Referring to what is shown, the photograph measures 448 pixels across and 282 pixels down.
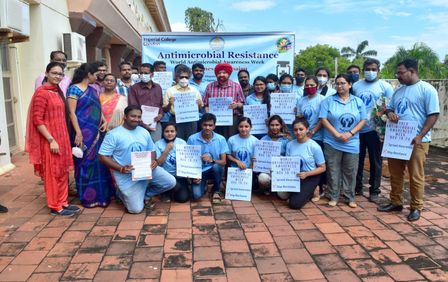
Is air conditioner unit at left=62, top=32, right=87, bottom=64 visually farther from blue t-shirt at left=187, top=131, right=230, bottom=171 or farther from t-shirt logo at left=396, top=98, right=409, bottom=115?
t-shirt logo at left=396, top=98, right=409, bottom=115

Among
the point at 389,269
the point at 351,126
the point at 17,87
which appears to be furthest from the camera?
the point at 17,87

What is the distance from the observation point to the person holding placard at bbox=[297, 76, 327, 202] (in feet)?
15.8

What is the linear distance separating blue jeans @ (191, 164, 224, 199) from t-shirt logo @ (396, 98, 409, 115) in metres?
2.13

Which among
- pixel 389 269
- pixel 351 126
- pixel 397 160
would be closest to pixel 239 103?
pixel 351 126

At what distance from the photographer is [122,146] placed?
423 cm

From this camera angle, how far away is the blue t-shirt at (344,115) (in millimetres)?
4426

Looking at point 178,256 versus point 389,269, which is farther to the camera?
point 178,256

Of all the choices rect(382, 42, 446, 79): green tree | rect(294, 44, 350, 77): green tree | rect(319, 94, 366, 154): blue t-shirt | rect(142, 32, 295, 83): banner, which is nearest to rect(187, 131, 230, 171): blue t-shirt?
rect(319, 94, 366, 154): blue t-shirt

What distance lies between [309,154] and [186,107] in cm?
172

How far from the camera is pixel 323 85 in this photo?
5.34m

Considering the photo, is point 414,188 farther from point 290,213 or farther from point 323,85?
point 323,85

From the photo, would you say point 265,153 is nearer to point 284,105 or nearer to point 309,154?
point 309,154

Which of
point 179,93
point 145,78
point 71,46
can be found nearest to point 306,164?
point 179,93

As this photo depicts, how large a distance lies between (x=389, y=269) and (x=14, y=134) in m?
6.63
